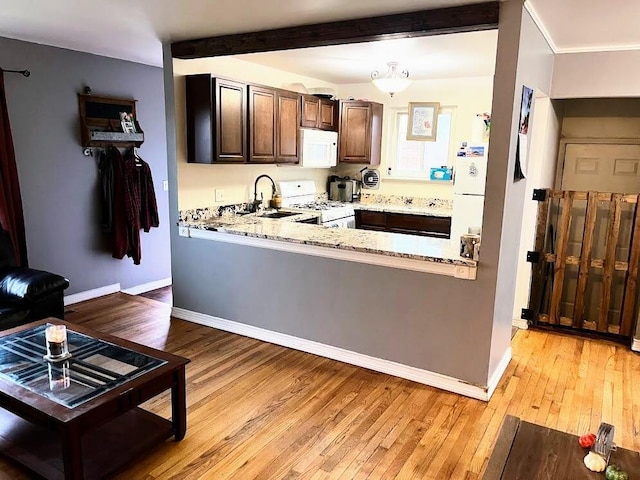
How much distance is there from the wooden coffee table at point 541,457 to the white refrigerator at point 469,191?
8.89 feet

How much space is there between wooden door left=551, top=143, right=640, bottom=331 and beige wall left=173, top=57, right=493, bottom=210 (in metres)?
1.28

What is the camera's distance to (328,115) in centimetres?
547

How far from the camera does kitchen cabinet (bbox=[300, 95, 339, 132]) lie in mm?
4996

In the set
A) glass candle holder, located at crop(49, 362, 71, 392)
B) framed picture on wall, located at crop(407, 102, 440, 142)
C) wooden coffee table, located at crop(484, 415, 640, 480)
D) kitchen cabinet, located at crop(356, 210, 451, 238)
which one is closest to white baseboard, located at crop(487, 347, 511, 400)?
wooden coffee table, located at crop(484, 415, 640, 480)

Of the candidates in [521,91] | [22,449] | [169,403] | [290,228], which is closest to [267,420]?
[169,403]

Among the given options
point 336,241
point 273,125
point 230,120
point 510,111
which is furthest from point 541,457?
point 273,125

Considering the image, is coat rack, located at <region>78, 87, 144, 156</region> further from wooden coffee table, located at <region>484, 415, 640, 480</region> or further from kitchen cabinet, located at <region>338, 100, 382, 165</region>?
wooden coffee table, located at <region>484, 415, 640, 480</region>

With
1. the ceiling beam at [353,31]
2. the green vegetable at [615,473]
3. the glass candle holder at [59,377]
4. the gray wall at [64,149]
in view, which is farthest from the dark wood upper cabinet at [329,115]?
the green vegetable at [615,473]

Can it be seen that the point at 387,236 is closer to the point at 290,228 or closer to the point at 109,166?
the point at 290,228

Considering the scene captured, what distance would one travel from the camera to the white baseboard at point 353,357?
2.96 metres

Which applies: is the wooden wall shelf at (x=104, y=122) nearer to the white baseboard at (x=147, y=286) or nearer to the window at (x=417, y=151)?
the white baseboard at (x=147, y=286)

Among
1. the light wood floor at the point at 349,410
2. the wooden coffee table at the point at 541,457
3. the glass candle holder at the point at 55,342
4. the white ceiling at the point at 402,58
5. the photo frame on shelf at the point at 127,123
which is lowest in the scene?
the light wood floor at the point at 349,410

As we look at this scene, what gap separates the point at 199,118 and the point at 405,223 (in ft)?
8.87

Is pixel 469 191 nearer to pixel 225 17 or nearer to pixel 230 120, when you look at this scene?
pixel 230 120
